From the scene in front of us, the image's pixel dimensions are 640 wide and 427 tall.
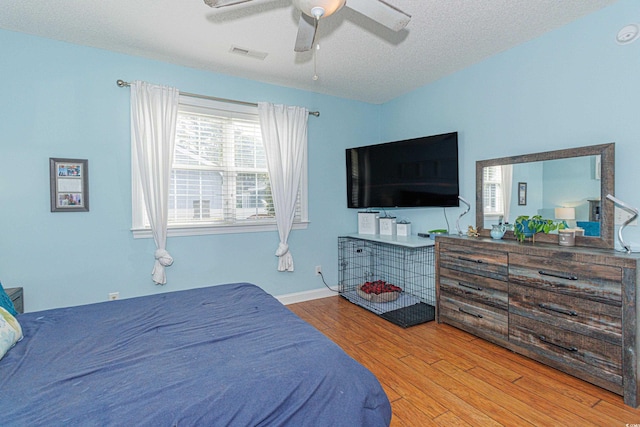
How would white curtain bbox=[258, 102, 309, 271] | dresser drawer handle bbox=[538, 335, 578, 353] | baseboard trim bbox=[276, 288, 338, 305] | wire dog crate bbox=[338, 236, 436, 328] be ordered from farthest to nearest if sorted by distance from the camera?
baseboard trim bbox=[276, 288, 338, 305] < white curtain bbox=[258, 102, 309, 271] < wire dog crate bbox=[338, 236, 436, 328] < dresser drawer handle bbox=[538, 335, 578, 353]

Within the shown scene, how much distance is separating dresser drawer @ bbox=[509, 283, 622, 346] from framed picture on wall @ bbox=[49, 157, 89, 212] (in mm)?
3661

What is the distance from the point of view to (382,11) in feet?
5.50

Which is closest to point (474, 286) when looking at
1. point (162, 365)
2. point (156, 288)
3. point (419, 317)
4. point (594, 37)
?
point (419, 317)

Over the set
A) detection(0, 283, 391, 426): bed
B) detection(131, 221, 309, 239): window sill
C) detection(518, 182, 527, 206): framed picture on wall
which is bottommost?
detection(0, 283, 391, 426): bed

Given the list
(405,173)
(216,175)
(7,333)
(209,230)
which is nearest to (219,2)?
(7,333)

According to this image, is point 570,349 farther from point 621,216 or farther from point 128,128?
point 128,128

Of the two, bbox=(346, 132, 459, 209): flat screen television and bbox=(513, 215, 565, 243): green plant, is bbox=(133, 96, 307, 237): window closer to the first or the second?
bbox=(346, 132, 459, 209): flat screen television

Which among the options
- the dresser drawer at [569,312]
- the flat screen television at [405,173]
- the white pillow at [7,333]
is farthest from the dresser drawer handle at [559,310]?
the white pillow at [7,333]

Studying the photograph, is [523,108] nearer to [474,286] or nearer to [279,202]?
[474,286]

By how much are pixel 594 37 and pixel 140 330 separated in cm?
358

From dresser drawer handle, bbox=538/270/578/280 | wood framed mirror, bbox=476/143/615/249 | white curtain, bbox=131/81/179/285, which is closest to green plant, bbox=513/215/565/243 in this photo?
wood framed mirror, bbox=476/143/615/249

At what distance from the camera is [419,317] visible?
3207 mm

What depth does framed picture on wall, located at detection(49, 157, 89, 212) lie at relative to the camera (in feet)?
8.57

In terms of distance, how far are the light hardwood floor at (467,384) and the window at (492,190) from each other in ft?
3.92
